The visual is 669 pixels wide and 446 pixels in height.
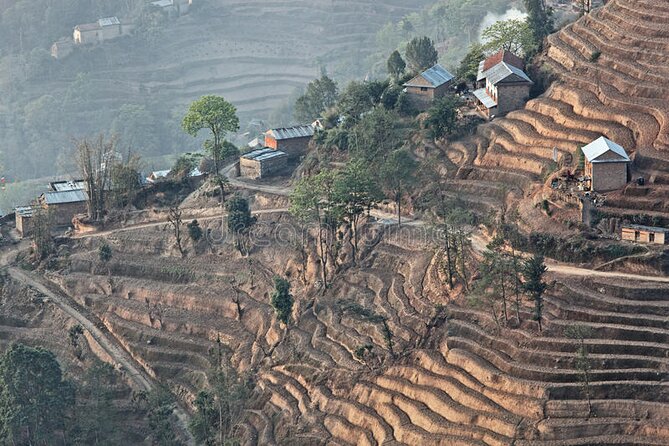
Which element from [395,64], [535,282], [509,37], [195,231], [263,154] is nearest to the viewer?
[535,282]

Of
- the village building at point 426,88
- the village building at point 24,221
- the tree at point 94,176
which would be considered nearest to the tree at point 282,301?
the village building at point 426,88

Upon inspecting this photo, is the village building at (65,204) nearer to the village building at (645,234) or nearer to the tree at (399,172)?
the tree at (399,172)

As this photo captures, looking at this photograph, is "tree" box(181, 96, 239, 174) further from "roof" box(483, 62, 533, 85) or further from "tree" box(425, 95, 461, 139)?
"roof" box(483, 62, 533, 85)

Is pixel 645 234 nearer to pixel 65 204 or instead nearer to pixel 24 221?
pixel 65 204

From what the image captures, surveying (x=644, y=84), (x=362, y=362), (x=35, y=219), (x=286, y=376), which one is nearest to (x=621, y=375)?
(x=362, y=362)

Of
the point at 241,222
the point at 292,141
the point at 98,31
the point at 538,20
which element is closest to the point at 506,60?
the point at 538,20

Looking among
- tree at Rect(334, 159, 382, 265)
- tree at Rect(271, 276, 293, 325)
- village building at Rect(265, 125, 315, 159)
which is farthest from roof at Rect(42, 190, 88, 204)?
tree at Rect(334, 159, 382, 265)
